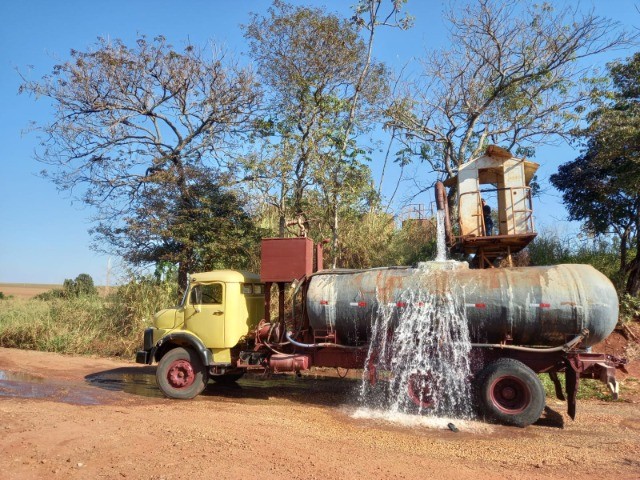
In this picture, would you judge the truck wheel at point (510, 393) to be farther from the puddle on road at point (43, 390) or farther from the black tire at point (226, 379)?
the puddle on road at point (43, 390)

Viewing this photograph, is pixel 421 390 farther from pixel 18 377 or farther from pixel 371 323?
pixel 18 377

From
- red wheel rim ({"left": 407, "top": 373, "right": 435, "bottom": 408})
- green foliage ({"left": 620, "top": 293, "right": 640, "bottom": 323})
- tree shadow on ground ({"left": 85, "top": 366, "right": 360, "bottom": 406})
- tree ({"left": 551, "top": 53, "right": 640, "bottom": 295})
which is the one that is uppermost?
tree ({"left": 551, "top": 53, "right": 640, "bottom": 295})

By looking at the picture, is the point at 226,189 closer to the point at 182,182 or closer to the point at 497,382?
the point at 182,182

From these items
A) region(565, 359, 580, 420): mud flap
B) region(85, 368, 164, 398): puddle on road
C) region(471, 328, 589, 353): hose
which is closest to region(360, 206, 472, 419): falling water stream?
region(471, 328, 589, 353): hose

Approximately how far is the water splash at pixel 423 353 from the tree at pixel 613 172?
26.6 ft

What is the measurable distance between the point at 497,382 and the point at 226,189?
11.7m

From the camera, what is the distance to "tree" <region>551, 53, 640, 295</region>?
1316 centimetres

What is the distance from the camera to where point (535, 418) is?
305 inches

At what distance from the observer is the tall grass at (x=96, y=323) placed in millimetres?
16234

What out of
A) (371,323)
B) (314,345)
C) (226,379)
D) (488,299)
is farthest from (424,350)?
(226,379)

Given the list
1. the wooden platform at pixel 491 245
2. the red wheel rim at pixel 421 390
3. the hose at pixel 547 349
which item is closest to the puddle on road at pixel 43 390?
the red wheel rim at pixel 421 390

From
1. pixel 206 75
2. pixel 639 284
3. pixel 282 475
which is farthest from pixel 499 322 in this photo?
pixel 206 75

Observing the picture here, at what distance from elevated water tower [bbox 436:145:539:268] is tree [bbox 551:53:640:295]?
8.74ft

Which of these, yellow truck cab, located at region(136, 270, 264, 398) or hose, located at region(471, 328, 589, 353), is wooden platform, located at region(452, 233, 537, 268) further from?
yellow truck cab, located at region(136, 270, 264, 398)
